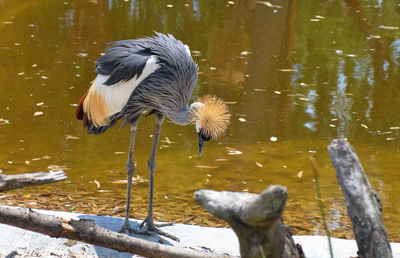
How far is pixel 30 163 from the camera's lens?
5805 millimetres

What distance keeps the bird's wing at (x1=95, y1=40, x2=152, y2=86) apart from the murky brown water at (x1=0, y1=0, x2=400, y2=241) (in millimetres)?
1145

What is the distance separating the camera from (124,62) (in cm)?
455

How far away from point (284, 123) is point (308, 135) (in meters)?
0.41

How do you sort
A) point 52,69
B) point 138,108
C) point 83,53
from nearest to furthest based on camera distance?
1. point 138,108
2. point 52,69
3. point 83,53

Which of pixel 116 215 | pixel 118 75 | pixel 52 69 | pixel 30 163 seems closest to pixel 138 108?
pixel 118 75

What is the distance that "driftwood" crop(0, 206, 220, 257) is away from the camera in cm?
309

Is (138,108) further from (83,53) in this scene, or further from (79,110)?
(83,53)

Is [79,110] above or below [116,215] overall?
above

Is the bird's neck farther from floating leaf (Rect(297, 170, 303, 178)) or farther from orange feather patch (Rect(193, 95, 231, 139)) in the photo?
floating leaf (Rect(297, 170, 303, 178))

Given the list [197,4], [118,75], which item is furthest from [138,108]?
[197,4]

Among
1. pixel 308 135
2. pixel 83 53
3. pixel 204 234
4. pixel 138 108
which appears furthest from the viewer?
pixel 83 53

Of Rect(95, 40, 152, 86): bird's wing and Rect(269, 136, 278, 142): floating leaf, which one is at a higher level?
Rect(95, 40, 152, 86): bird's wing

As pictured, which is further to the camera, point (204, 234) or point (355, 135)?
point (355, 135)

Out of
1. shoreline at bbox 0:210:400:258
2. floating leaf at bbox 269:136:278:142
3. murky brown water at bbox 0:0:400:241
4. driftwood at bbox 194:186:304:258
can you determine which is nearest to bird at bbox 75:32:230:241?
shoreline at bbox 0:210:400:258
